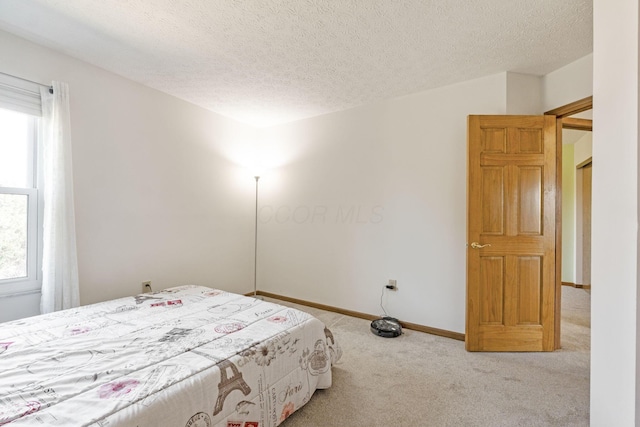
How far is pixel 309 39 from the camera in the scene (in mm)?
2119

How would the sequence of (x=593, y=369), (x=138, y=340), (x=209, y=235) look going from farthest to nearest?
(x=209, y=235) < (x=138, y=340) < (x=593, y=369)

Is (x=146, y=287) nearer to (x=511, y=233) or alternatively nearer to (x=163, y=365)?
(x=163, y=365)

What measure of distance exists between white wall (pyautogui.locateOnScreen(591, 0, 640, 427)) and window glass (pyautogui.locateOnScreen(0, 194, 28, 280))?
378 cm

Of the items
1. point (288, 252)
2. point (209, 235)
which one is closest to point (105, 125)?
point (209, 235)

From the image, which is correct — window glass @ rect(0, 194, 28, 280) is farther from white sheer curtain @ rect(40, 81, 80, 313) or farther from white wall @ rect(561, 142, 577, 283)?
white wall @ rect(561, 142, 577, 283)

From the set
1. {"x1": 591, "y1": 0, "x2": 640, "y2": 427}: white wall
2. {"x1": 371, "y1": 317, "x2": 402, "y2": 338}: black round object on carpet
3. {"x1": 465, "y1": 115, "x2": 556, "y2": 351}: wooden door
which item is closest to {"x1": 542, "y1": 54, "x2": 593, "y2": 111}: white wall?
{"x1": 465, "y1": 115, "x2": 556, "y2": 351}: wooden door

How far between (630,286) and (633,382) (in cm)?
40

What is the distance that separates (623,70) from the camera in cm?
126

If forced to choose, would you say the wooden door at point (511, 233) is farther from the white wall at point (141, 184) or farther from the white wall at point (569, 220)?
the white wall at point (569, 220)

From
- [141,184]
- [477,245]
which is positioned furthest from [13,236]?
[477,245]

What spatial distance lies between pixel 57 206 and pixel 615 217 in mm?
3547

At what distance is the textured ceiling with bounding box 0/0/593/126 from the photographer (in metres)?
1.80

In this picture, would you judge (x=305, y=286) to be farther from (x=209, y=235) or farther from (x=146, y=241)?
(x=146, y=241)

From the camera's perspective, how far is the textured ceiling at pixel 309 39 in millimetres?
1803
